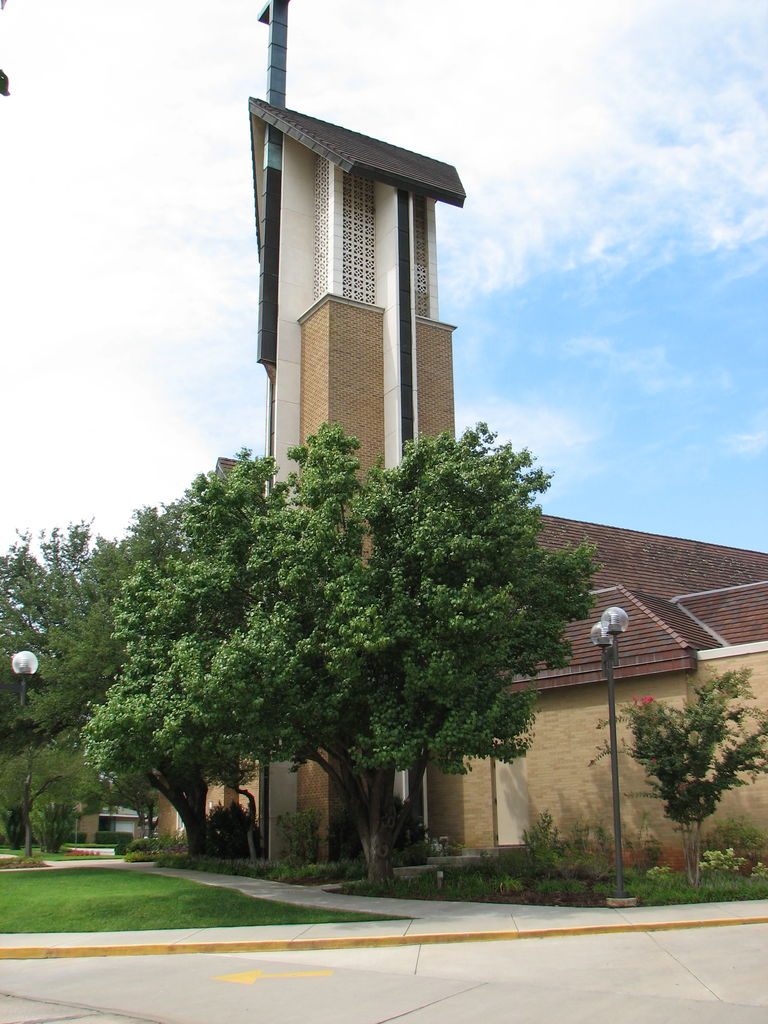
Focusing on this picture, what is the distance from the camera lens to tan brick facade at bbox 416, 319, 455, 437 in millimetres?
27422

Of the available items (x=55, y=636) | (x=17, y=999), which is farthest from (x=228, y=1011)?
(x=55, y=636)

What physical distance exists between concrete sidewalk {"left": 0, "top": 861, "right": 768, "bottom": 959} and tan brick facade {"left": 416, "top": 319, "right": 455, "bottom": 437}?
15728 millimetres

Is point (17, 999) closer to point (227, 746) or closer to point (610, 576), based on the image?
point (227, 746)

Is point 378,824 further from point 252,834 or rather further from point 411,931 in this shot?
point 252,834

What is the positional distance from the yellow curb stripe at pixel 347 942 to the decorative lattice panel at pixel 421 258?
20.2 m

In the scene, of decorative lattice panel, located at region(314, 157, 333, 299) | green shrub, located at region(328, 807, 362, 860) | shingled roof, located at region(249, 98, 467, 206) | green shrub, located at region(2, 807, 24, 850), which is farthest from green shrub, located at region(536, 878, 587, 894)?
green shrub, located at region(2, 807, 24, 850)

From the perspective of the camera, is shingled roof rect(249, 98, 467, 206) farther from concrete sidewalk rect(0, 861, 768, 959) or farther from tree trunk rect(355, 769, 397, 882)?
concrete sidewalk rect(0, 861, 768, 959)

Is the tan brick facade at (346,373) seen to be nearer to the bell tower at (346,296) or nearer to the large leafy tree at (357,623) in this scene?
the bell tower at (346,296)

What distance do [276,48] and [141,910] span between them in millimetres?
29487

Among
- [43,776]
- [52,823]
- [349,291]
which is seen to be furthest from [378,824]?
[52,823]

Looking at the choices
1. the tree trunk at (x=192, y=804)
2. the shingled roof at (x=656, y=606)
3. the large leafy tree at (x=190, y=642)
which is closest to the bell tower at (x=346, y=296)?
the tree trunk at (x=192, y=804)

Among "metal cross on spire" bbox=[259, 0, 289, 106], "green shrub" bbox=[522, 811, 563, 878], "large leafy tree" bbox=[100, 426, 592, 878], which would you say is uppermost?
"metal cross on spire" bbox=[259, 0, 289, 106]

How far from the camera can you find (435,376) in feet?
91.9

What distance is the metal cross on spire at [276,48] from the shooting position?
108ft
